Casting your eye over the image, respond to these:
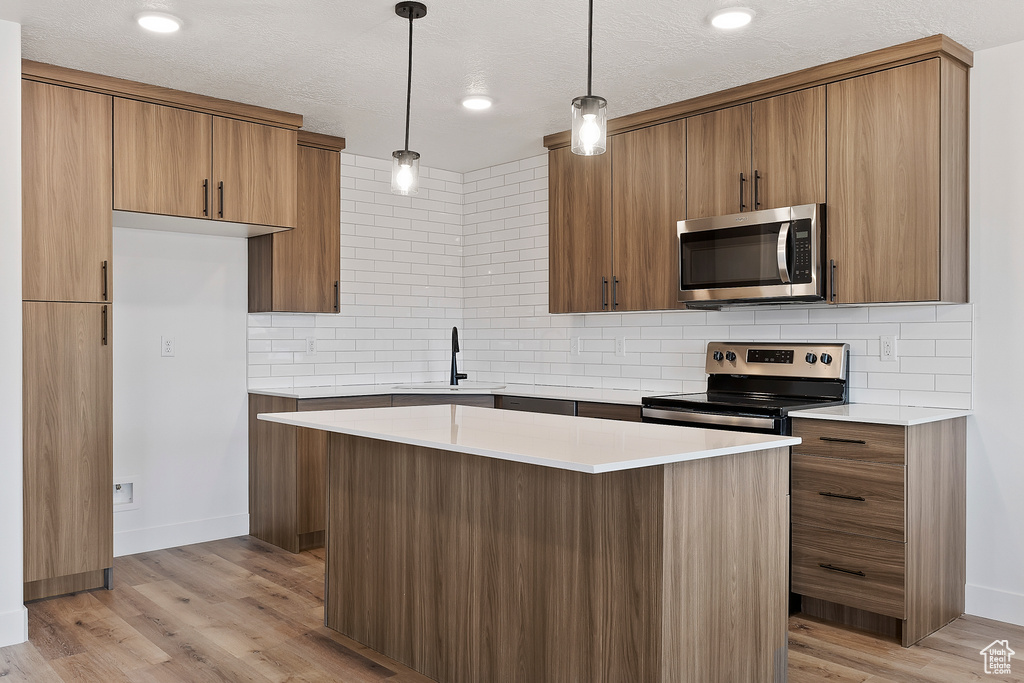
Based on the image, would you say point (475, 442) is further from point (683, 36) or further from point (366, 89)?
point (366, 89)

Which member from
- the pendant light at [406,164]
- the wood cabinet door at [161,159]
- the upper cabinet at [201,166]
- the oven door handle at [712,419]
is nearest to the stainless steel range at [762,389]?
the oven door handle at [712,419]

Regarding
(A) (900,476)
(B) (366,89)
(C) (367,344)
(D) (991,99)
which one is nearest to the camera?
(A) (900,476)

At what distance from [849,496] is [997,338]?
0.95 metres

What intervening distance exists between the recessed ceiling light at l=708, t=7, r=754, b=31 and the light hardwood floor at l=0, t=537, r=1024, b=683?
94.4 inches

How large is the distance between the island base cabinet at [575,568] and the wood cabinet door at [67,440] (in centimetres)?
154

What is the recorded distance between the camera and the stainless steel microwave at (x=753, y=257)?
3.50 m

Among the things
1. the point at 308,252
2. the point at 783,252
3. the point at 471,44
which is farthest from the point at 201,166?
the point at 783,252

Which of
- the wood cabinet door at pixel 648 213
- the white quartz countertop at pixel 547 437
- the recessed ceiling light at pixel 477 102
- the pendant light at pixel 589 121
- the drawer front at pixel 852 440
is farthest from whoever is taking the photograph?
the wood cabinet door at pixel 648 213

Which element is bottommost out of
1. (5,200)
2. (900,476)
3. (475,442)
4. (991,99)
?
(900,476)

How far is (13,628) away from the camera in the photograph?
121 inches

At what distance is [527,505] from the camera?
7.93ft

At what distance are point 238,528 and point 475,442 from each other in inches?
122

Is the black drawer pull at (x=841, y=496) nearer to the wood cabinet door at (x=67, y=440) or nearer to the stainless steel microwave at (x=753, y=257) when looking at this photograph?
the stainless steel microwave at (x=753, y=257)

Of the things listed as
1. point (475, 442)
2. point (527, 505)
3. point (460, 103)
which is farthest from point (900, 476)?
point (460, 103)
